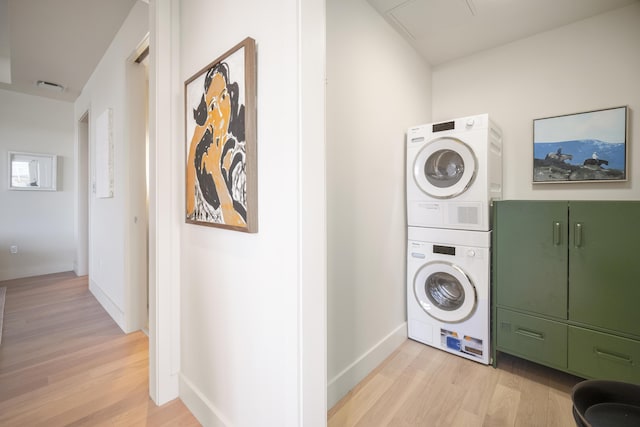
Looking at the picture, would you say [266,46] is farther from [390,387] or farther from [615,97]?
[615,97]

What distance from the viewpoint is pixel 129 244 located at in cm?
233

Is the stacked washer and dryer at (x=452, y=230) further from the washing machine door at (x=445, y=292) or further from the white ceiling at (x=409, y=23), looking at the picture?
the white ceiling at (x=409, y=23)

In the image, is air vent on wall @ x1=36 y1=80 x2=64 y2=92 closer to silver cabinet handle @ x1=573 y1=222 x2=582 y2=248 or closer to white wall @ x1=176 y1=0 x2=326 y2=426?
white wall @ x1=176 y1=0 x2=326 y2=426

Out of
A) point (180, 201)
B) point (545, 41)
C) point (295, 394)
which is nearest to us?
point (295, 394)

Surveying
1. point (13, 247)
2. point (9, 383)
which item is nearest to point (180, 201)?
point (9, 383)

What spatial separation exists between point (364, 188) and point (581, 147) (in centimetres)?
175

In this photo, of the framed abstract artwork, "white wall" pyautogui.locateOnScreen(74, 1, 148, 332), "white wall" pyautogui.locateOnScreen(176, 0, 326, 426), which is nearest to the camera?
"white wall" pyautogui.locateOnScreen(176, 0, 326, 426)

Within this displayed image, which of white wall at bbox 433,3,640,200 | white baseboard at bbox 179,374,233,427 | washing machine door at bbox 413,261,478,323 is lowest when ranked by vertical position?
white baseboard at bbox 179,374,233,427

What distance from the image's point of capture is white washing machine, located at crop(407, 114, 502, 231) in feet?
6.32

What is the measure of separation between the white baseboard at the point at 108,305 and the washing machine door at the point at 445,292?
8.54 ft

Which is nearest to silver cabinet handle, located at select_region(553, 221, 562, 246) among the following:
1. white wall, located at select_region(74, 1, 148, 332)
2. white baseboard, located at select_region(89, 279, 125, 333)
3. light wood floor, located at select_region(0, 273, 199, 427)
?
light wood floor, located at select_region(0, 273, 199, 427)

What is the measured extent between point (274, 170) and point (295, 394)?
76cm

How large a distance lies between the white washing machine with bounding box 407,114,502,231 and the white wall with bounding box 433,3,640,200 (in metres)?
0.25

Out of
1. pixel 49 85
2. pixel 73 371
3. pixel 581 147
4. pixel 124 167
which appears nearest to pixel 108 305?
pixel 73 371
